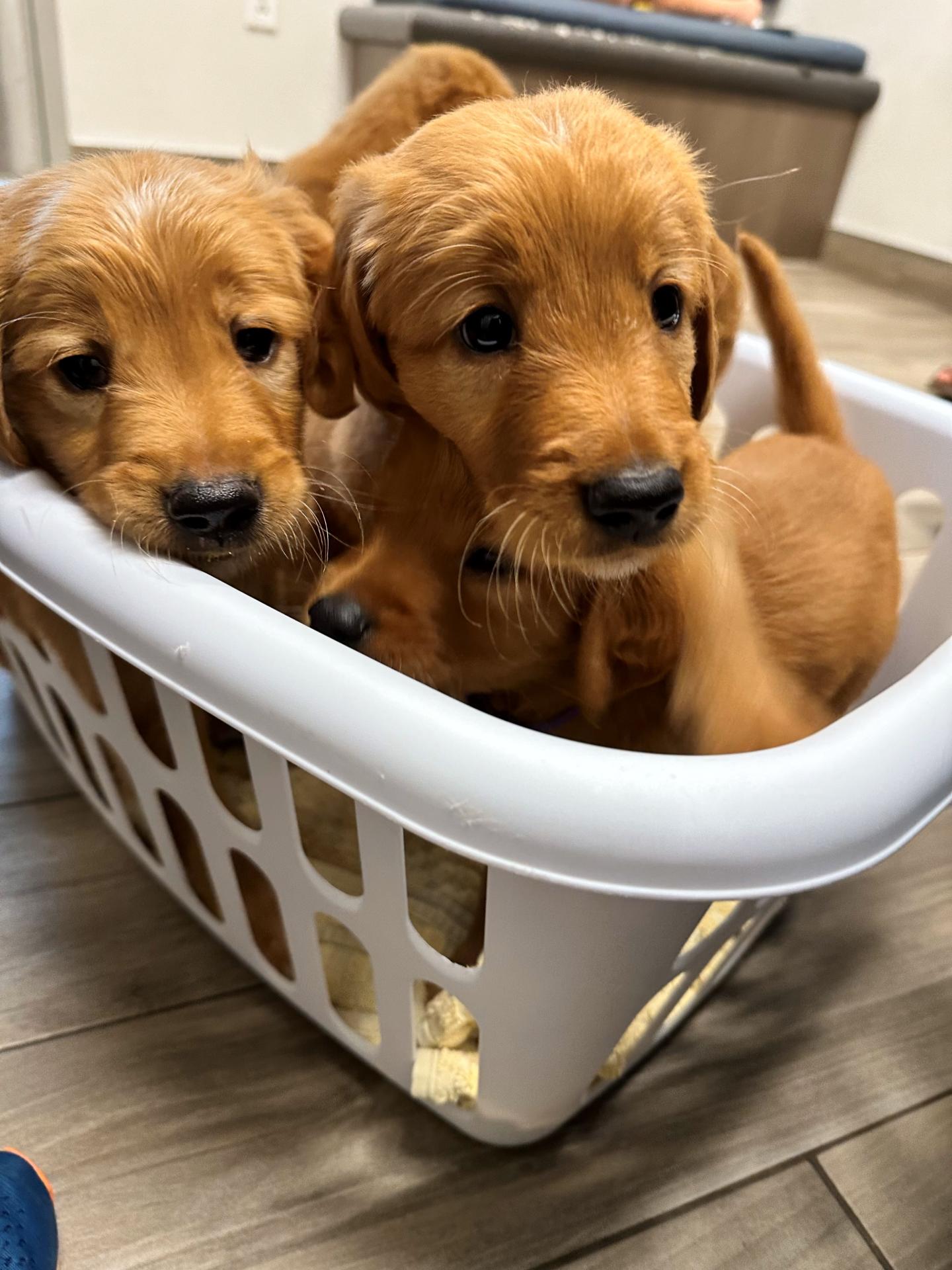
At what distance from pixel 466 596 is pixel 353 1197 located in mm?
463

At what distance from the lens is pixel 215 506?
0.68 m

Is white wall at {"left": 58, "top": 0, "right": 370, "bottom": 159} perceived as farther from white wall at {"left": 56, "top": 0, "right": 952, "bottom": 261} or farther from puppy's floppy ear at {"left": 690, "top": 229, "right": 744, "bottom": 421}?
puppy's floppy ear at {"left": 690, "top": 229, "right": 744, "bottom": 421}

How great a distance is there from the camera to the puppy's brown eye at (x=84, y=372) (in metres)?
0.73

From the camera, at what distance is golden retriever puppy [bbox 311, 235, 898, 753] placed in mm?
660

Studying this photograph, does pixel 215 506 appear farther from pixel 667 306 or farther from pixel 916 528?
pixel 916 528

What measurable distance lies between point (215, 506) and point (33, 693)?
0.47 meters

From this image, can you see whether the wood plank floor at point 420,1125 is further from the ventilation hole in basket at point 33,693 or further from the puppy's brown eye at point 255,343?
the puppy's brown eye at point 255,343

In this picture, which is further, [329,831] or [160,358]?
[329,831]

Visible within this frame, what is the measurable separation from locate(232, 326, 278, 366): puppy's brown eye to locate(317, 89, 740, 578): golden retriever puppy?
0.12m

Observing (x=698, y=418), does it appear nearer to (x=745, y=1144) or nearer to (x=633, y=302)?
(x=633, y=302)

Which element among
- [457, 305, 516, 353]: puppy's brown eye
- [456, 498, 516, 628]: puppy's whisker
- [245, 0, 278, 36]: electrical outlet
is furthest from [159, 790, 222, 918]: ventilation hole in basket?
[245, 0, 278, 36]: electrical outlet

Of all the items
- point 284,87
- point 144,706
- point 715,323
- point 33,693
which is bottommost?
point 33,693

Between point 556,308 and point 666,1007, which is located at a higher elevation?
point 556,308

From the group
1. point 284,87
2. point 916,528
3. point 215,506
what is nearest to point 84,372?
point 215,506
